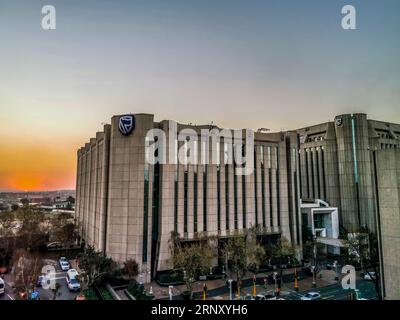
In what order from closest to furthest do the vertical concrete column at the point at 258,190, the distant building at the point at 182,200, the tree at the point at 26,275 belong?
the tree at the point at 26,275 → the distant building at the point at 182,200 → the vertical concrete column at the point at 258,190

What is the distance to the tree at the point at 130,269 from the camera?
77.9 feet

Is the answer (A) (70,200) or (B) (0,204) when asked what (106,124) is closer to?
(B) (0,204)

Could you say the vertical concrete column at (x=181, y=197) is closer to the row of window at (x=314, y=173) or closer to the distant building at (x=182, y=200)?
the distant building at (x=182, y=200)

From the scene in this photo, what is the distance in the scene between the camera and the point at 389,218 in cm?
1384

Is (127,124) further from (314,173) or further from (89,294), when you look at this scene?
(314,173)

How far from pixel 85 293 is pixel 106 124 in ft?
52.8

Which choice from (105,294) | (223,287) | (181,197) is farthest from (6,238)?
(223,287)

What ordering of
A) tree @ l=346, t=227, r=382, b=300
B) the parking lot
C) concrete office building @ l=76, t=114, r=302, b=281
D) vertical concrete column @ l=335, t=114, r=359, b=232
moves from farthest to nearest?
vertical concrete column @ l=335, t=114, r=359, b=232 < concrete office building @ l=76, t=114, r=302, b=281 < tree @ l=346, t=227, r=382, b=300 < the parking lot

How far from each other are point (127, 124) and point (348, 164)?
35464 mm

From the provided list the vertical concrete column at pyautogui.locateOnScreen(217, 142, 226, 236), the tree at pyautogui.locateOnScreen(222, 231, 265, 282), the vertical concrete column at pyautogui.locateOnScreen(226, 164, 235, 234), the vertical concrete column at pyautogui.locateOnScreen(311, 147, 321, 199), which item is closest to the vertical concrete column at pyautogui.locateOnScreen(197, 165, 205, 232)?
the vertical concrete column at pyautogui.locateOnScreen(217, 142, 226, 236)

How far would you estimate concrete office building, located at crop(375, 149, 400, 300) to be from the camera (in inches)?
528

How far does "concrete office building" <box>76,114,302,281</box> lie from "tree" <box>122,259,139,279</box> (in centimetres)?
73

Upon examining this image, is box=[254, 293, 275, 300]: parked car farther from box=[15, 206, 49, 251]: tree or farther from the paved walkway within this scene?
box=[15, 206, 49, 251]: tree

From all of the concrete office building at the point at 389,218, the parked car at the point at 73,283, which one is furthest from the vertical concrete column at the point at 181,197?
the concrete office building at the point at 389,218
